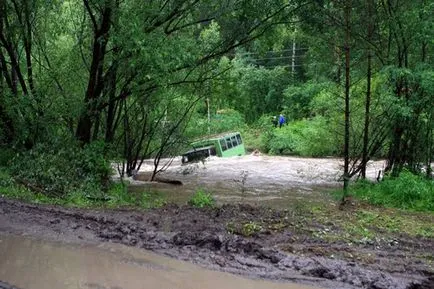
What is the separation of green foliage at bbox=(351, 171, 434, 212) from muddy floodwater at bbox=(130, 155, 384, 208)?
1.71 m

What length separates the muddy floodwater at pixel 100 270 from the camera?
653cm

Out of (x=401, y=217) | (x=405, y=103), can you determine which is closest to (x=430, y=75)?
(x=405, y=103)

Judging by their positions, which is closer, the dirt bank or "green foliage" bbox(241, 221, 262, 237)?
the dirt bank

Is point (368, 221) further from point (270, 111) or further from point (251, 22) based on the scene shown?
point (270, 111)

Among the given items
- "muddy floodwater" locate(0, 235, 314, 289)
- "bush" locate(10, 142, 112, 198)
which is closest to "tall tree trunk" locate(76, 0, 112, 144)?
"bush" locate(10, 142, 112, 198)

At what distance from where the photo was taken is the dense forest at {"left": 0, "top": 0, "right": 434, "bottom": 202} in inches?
549

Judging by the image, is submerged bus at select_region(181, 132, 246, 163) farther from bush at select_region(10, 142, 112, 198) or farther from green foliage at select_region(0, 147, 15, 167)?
green foliage at select_region(0, 147, 15, 167)

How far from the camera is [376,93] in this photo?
17.3 m

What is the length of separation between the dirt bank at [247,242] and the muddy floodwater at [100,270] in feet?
1.03

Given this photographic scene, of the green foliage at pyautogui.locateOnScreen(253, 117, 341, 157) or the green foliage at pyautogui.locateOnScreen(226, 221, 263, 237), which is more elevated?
the green foliage at pyautogui.locateOnScreen(253, 117, 341, 157)

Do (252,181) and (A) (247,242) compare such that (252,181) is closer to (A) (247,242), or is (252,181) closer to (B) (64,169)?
(B) (64,169)

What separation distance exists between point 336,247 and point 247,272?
6.87ft

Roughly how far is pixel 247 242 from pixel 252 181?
510 inches

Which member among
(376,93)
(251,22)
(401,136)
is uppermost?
(251,22)
